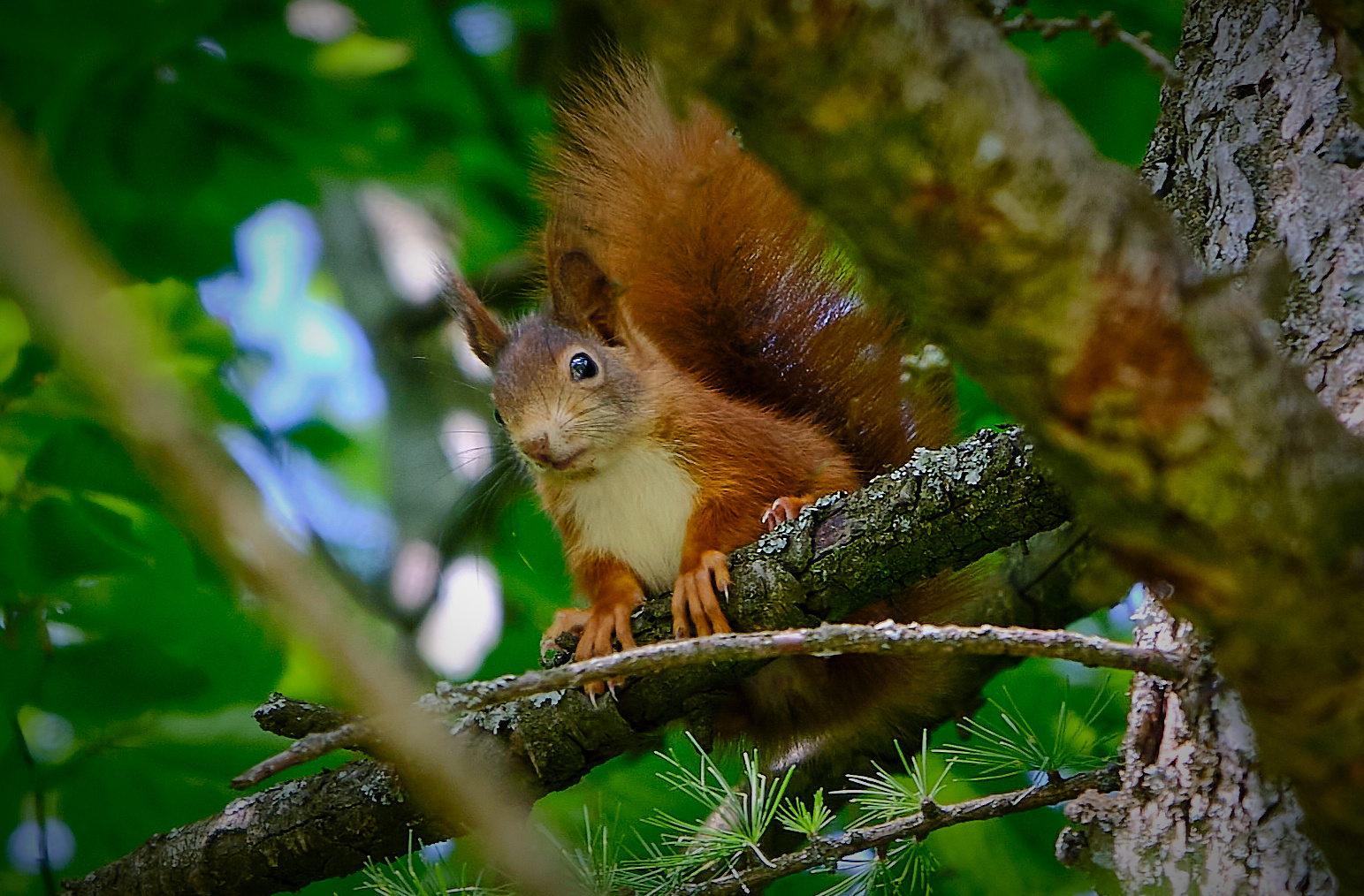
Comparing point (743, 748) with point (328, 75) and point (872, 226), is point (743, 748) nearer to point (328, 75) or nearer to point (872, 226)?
point (872, 226)

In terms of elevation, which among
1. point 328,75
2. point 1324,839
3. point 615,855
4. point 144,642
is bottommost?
point 1324,839

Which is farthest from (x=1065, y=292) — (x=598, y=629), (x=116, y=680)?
(x=116, y=680)

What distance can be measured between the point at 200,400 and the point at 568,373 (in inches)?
25.8

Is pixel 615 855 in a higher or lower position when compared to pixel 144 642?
lower

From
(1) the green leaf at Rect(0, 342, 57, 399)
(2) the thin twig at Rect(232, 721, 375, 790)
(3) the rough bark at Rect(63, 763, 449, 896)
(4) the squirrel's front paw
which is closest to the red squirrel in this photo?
(4) the squirrel's front paw

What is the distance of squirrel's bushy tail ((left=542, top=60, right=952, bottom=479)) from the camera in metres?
2.19

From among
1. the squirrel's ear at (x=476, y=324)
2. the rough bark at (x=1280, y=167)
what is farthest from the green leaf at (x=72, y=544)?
the rough bark at (x=1280, y=167)

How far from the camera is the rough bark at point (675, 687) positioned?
1410 mm

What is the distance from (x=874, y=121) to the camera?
76cm

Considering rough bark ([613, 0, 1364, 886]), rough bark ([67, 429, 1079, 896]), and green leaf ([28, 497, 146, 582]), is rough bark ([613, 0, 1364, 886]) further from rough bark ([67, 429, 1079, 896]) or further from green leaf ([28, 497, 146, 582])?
green leaf ([28, 497, 146, 582])

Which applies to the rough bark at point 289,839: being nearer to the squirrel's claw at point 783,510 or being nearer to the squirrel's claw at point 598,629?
the squirrel's claw at point 598,629

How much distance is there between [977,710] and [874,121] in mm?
1651

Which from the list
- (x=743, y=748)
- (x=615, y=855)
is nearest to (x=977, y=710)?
(x=743, y=748)

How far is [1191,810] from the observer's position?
1.28 meters
